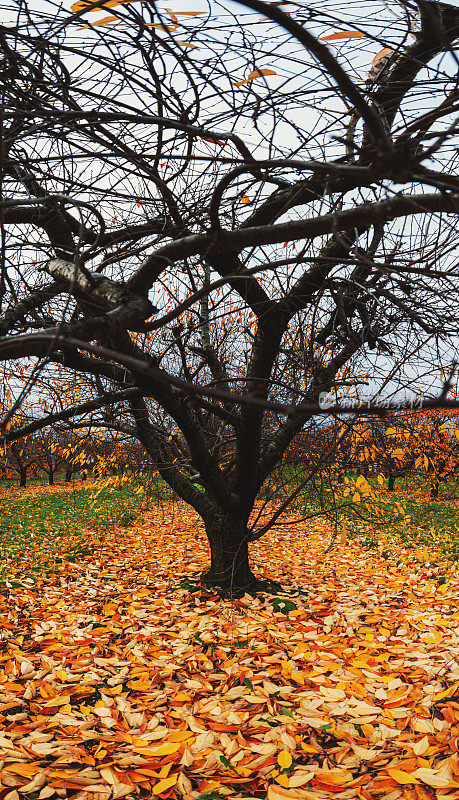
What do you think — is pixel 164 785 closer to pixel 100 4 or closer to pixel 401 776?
pixel 401 776

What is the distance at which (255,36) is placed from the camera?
202cm

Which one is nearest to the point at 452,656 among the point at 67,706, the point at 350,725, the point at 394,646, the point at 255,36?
the point at 394,646

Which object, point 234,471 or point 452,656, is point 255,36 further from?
point 452,656

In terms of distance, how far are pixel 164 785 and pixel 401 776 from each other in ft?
4.07

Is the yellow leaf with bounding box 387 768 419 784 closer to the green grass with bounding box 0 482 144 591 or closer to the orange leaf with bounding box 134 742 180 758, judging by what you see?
the orange leaf with bounding box 134 742 180 758

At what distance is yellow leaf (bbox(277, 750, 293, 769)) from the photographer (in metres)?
2.53

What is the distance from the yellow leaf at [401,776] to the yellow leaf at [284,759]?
1.73 ft

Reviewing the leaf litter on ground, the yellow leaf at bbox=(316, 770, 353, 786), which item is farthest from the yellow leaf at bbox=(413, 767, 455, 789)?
the yellow leaf at bbox=(316, 770, 353, 786)

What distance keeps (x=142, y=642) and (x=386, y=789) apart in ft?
7.88

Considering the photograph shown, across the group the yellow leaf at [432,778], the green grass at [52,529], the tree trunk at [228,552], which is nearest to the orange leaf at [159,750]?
the yellow leaf at [432,778]

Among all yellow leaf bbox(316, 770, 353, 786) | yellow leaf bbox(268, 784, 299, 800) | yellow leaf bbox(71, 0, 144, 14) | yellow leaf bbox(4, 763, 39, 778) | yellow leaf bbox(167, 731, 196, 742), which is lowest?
yellow leaf bbox(4, 763, 39, 778)

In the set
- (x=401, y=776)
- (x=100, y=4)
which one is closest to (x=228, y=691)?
(x=401, y=776)

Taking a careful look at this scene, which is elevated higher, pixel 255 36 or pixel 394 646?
pixel 255 36

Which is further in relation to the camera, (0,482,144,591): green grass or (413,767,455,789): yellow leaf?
(0,482,144,591): green grass
